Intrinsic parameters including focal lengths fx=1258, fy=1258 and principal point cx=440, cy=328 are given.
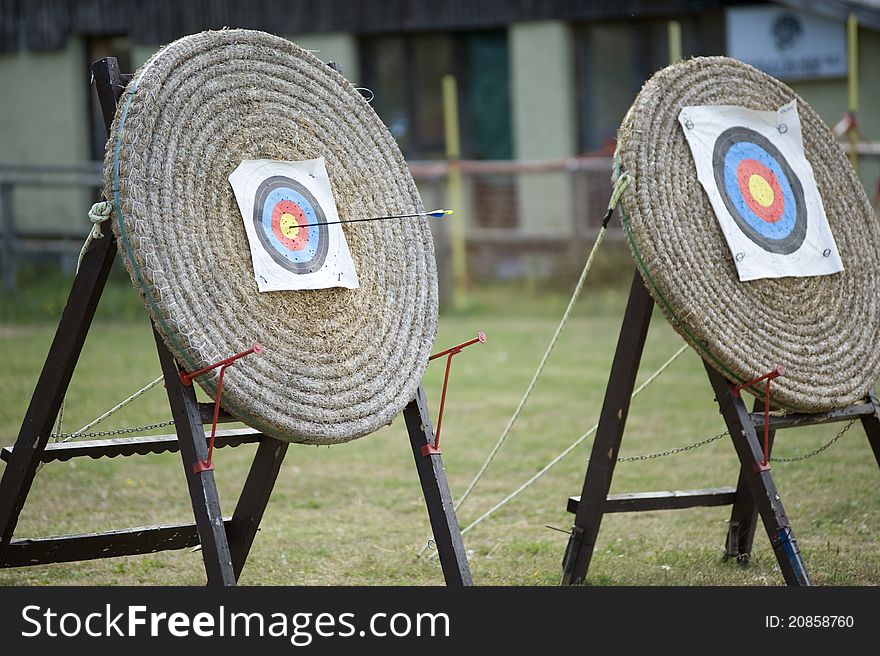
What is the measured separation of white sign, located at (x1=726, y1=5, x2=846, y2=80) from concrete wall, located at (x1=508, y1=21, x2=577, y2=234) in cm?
173

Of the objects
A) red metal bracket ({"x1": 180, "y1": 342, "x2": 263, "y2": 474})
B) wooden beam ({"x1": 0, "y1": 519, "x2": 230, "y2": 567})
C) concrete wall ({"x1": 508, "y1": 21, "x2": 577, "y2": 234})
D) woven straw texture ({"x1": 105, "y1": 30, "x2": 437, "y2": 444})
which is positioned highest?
concrete wall ({"x1": 508, "y1": 21, "x2": 577, "y2": 234})

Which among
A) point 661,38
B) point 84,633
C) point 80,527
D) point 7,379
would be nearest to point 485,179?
point 661,38

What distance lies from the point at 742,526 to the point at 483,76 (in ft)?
32.0

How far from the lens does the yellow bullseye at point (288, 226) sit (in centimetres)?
329

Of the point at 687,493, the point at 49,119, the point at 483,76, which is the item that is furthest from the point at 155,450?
the point at 49,119

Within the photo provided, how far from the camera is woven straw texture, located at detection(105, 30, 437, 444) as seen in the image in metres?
2.92

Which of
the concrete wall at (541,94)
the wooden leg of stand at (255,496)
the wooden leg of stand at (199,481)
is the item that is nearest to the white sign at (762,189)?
the wooden leg of stand at (255,496)

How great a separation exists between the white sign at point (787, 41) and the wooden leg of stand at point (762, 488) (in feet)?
28.9

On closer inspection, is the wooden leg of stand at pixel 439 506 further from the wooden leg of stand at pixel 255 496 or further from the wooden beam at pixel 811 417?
the wooden beam at pixel 811 417

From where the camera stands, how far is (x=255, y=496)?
346cm

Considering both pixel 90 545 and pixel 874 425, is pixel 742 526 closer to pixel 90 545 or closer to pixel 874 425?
pixel 874 425

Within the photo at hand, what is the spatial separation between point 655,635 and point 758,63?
9.85 meters

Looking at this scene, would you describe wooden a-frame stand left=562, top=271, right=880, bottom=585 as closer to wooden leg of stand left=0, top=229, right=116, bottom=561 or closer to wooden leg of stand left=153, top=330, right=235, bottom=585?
wooden leg of stand left=153, top=330, right=235, bottom=585

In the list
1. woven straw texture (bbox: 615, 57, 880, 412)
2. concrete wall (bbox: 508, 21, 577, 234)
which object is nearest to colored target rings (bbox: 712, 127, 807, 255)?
woven straw texture (bbox: 615, 57, 880, 412)
